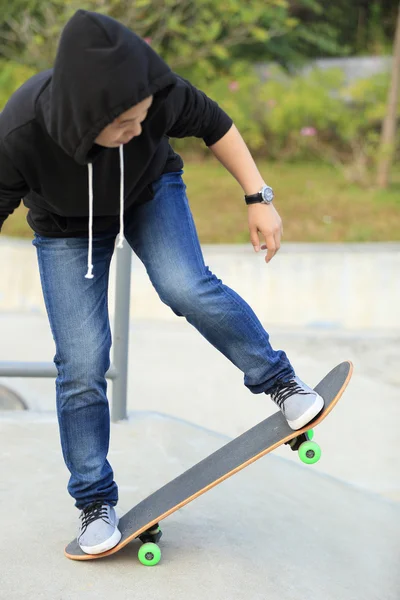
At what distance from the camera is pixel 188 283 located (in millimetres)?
2084

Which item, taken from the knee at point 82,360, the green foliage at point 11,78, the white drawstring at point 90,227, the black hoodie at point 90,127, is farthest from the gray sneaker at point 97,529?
the green foliage at point 11,78

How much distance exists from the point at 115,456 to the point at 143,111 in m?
1.54

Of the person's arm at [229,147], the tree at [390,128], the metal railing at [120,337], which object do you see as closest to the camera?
the person's arm at [229,147]

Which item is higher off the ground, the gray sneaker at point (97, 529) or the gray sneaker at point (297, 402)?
the gray sneaker at point (297, 402)

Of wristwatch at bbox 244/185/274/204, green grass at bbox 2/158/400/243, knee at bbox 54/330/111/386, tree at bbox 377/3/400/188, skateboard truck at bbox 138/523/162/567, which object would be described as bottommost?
green grass at bbox 2/158/400/243

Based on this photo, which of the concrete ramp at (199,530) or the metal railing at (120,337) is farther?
the metal railing at (120,337)

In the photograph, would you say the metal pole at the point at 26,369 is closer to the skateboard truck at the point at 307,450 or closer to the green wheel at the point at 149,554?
the green wheel at the point at 149,554

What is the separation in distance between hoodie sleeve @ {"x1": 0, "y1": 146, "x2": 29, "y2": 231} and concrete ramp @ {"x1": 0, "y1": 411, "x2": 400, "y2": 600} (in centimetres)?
94

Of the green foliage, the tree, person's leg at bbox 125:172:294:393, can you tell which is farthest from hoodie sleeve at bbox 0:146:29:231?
the green foliage

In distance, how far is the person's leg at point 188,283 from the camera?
82.6 inches

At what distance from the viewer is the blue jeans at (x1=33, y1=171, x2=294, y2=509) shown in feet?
6.87

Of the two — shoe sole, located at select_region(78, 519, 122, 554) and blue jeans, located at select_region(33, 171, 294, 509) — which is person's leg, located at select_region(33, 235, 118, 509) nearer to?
blue jeans, located at select_region(33, 171, 294, 509)

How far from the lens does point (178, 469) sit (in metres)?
2.89

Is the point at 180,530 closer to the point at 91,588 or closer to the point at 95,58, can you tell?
the point at 91,588
